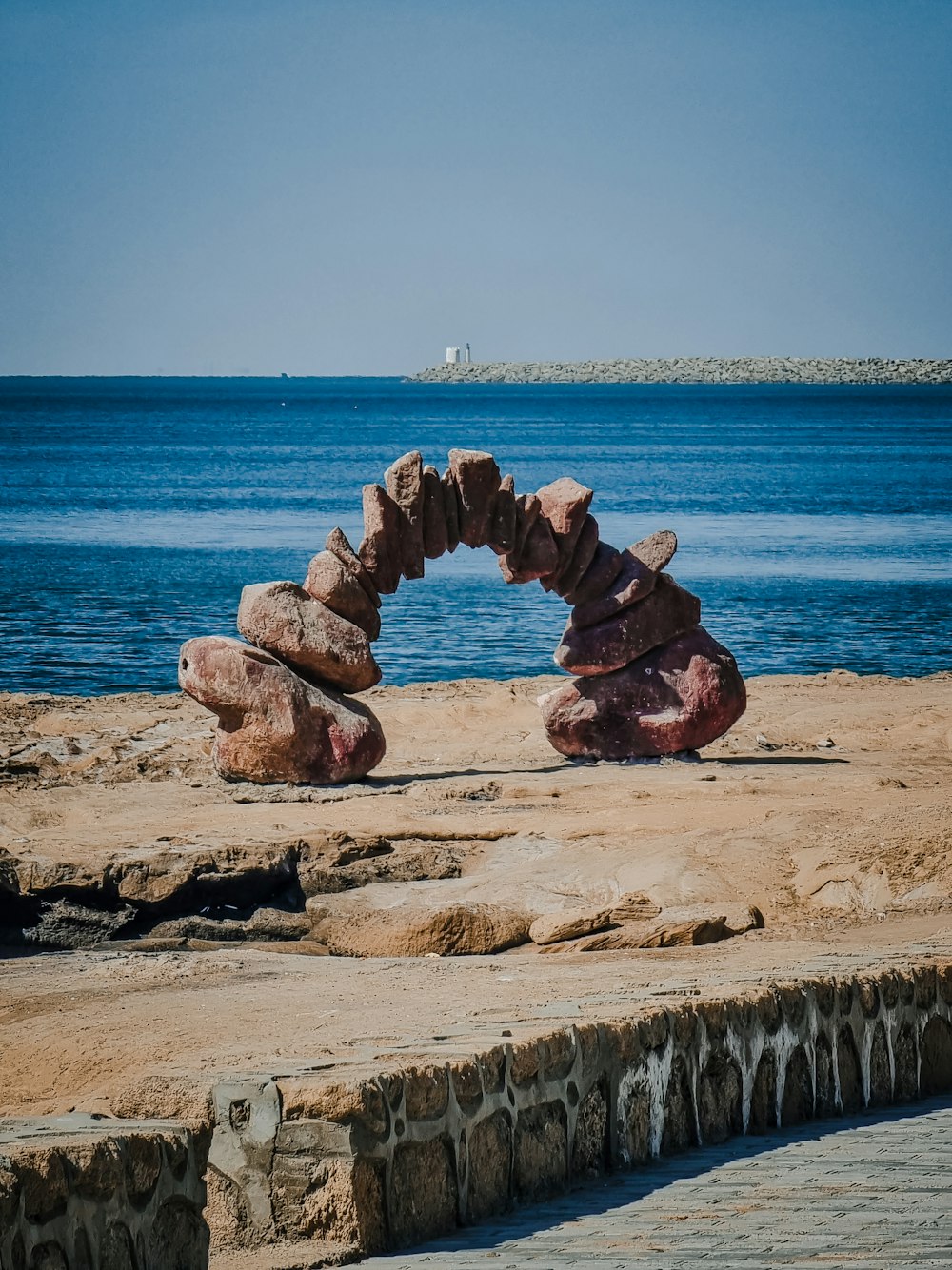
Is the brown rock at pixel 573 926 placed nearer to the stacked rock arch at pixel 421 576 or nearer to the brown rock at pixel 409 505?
the stacked rock arch at pixel 421 576

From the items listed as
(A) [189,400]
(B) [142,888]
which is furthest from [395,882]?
(A) [189,400]

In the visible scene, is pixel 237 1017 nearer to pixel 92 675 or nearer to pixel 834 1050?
pixel 834 1050

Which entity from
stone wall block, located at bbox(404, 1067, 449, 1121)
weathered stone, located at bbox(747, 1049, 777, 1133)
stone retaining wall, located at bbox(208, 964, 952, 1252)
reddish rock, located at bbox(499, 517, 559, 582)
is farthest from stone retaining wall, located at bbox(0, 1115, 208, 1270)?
reddish rock, located at bbox(499, 517, 559, 582)

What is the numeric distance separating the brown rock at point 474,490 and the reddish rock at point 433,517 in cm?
16

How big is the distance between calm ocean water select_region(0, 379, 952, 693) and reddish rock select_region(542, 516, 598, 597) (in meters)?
6.43

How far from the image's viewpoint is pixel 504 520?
13828mm

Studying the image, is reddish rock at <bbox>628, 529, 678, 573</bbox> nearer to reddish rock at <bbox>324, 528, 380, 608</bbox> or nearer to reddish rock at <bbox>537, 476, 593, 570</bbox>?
reddish rock at <bbox>537, 476, 593, 570</bbox>

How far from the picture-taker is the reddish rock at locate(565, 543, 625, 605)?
1395 centimetres

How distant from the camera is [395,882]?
10.3m

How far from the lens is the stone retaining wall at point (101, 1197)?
146 inches

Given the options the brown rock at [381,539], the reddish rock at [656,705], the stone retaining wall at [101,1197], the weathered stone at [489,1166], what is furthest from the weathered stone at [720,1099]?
the reddish rock at [656,705]

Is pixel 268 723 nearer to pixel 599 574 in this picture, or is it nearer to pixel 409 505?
pixel 409 505

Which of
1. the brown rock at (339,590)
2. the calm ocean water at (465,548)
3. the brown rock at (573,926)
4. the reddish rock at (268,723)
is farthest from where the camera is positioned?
the calm ocean water at (465,548)

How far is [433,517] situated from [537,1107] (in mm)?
8971
